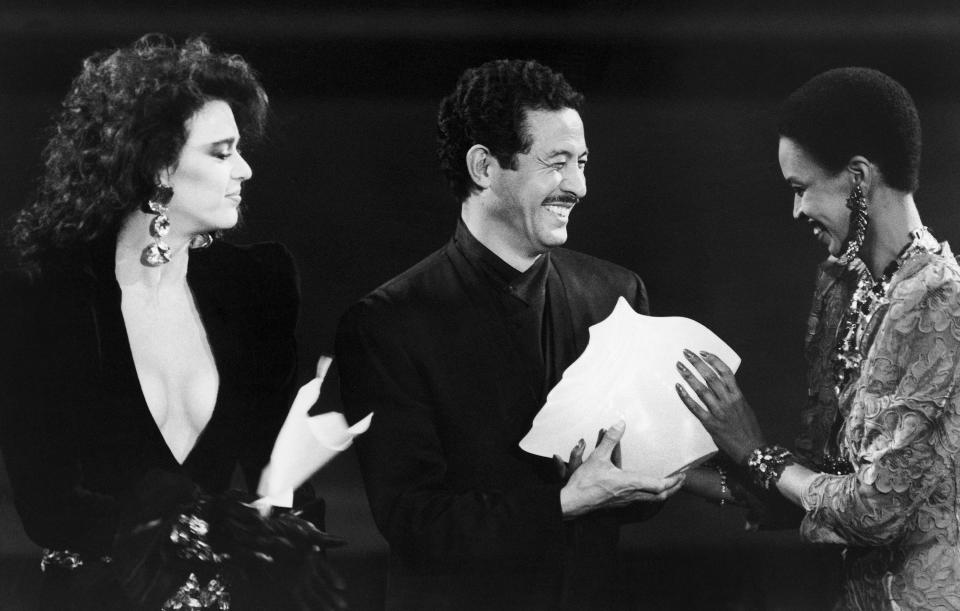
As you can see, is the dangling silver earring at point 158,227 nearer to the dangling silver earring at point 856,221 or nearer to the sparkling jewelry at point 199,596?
the sparkling jewelry at point 199,596

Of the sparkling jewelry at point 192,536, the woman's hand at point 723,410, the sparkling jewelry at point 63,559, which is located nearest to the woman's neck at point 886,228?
the woman's hand at point 723,410

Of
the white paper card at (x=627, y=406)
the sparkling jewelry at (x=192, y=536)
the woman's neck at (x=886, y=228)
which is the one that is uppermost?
the woman's neck at (x=886, y=228)

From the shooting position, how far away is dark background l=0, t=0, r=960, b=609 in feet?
6.73

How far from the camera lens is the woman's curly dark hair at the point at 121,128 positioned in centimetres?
197

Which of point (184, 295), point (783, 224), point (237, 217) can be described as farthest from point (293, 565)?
point (783, 224)

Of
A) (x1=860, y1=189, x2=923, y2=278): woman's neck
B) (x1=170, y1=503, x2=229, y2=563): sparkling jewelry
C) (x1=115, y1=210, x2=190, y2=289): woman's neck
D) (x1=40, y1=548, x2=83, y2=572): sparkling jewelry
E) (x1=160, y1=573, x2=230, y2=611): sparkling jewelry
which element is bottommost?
(x1=160, y1=573, x2=230, y2=611): sparkling jewelry

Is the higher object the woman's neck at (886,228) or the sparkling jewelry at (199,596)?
the woman's neck at (886,228)

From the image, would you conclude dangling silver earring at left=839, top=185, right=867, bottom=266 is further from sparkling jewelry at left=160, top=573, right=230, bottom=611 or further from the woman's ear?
sparkling jewelry at left=160, top=573, right=230, bottom=611

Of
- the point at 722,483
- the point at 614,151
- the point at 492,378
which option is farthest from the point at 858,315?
the point at 492,378

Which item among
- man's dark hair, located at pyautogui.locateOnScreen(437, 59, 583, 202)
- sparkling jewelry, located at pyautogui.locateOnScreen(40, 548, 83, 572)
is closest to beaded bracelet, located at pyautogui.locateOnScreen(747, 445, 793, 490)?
man's dark hair, located at pyautogui.locateOnScreen(437, 59, 583, 202)

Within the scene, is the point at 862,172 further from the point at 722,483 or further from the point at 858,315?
the point at 722,483

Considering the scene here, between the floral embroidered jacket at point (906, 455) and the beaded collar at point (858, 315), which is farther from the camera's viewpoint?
the beaded collar at point (858, 315)

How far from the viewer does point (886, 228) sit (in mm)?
2004

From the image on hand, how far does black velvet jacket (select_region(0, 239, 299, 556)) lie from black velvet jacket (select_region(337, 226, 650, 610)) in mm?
199
